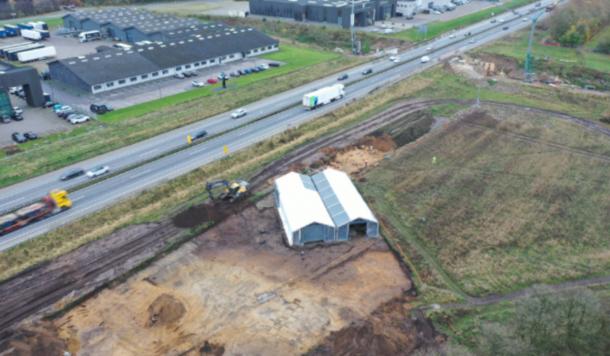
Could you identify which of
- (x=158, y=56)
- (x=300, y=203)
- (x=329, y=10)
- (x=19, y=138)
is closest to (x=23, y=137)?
(x=19, y=138)

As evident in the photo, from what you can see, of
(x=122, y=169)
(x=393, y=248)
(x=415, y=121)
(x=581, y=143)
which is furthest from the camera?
(x=415, y=121)

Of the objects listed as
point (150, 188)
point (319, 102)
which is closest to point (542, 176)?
point (319, 102)

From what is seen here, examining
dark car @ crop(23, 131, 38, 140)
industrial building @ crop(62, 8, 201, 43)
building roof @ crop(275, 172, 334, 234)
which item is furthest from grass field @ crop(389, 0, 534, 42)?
dark car @ crop(23, 131, 38, 140)

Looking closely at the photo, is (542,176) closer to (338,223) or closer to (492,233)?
(492,233)

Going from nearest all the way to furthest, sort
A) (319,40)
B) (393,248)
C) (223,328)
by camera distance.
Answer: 1. (223,328)
2. (393,248)
3. (319,40)

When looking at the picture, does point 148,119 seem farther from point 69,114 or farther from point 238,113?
point 238,113

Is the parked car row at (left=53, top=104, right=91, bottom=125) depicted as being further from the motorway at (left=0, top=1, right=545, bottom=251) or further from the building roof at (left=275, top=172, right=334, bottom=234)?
the building roof at (left=275, top=172, right=334, bottom=234)

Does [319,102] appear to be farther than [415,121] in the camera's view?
Yes
